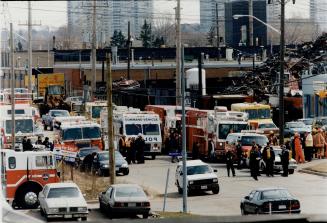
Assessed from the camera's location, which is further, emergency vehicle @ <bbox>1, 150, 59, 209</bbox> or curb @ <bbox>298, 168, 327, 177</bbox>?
curb @ <bbox>298, 168, 327, 177</bbox>

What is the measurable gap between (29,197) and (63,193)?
2.85m

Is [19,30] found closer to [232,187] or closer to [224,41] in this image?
[224,41]

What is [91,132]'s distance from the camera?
37.0 meters

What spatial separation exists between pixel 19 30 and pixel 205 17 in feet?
88.5

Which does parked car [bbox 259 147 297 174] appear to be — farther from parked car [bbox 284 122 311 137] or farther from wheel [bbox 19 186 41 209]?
parked car [bbox 284 122 311 137]

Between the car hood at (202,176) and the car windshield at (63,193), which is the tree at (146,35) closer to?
the car hood at (202,176)

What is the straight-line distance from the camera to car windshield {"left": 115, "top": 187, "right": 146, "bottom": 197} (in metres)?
21.7

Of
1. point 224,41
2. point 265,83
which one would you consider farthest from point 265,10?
point 265,83

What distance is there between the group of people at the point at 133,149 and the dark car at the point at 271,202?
15.7 metres

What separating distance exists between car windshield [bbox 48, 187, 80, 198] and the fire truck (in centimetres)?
1459

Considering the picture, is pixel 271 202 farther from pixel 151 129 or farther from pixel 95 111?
pixel 95 111

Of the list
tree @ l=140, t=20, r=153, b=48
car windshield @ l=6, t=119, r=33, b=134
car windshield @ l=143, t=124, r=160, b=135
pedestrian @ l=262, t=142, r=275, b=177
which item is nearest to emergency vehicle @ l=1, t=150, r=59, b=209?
pedestrian @ l=262, t=142, r=275, b=177

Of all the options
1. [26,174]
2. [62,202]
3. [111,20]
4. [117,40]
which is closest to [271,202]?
[62,202]

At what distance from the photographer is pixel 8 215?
6.46 meters
